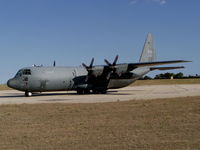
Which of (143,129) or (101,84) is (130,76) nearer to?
(101,84)

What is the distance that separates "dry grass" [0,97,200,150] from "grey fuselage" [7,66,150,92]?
15745mm

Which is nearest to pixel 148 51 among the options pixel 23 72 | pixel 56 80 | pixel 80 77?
pixel 80 77

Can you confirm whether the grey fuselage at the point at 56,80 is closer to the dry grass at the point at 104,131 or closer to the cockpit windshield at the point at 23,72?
the cockpit windshield at the point at 23,72

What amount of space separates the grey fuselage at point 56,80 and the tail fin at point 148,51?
4077 mm

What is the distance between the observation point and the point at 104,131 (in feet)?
31.2

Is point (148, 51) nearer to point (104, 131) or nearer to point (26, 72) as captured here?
point (26, 72)

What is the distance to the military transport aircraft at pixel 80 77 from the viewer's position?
28984 millimetres

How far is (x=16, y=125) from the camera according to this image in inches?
438

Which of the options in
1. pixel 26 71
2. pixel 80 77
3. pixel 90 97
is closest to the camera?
pixel 90 97

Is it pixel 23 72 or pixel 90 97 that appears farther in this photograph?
pixel 23 72

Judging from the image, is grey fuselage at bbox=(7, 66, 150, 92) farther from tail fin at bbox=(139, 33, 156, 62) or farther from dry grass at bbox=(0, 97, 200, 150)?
dry grass at bbox=(0, 97, 200, 150)

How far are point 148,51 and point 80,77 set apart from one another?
423 inches

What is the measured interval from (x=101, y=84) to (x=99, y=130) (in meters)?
23.7

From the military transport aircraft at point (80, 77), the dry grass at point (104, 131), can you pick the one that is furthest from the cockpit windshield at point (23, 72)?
the dry grass at point (104, 131)
